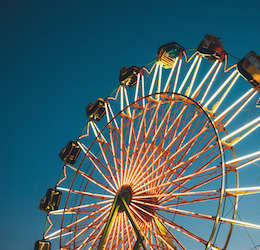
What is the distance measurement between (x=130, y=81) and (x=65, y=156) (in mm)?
6274

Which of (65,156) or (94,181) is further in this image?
(65,156)

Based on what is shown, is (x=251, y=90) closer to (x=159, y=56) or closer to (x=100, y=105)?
(x=159, y=56)

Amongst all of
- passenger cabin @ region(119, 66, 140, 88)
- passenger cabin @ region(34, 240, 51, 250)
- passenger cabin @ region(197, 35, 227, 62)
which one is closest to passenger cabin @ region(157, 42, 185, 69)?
passenger cabin @ region(119, 66, 140, 88)

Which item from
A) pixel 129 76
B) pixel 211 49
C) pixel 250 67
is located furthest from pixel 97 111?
pixel 250 67

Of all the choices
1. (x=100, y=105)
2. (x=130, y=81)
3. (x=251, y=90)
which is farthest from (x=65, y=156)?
(x=251, y=90)

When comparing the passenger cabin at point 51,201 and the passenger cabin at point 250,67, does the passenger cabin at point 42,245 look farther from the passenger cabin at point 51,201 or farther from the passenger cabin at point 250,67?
the passenger cabin at point 250,67

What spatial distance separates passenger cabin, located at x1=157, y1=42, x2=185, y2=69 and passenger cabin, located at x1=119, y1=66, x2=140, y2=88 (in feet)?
5.43

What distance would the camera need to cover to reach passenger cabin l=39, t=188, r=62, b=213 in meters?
19.8

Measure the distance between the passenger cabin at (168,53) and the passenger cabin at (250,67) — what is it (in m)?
4.46

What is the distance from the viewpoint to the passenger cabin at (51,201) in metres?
19.8

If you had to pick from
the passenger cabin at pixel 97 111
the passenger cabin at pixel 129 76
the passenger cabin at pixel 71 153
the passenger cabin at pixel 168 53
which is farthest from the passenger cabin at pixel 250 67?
the passenger cabin at pixel 71 153

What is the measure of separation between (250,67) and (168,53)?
5417 millimetres

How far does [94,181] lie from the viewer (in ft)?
55.2

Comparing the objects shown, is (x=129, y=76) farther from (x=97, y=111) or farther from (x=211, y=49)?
(x=211, y=49)
